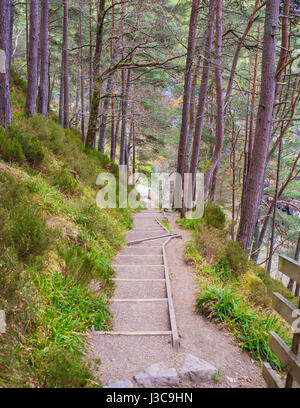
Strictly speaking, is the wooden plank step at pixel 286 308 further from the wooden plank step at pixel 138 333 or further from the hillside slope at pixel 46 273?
the hillside slope at pixel 46 273

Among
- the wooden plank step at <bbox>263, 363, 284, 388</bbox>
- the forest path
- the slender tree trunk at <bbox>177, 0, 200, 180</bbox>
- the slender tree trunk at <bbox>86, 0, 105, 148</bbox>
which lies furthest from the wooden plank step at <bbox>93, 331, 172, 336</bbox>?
the slender tree trunk at <bbox>86, 0, 105, 148</bbox>

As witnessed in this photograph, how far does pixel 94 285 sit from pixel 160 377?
194 centimetres

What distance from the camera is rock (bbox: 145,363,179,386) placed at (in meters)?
2.82

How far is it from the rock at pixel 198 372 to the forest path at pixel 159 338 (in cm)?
7

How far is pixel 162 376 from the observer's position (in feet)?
9.36

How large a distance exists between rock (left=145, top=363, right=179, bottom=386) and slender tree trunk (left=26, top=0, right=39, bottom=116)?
31.6ft

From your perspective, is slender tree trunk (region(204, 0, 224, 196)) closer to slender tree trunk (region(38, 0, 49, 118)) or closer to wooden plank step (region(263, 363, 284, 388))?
slender tree trunk (region(38, 0, 49, 118))

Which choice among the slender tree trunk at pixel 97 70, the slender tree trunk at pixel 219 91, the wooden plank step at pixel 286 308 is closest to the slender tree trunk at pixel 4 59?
the slender tree trunk at pixel 97 70

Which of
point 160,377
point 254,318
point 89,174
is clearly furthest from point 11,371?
point 89,174

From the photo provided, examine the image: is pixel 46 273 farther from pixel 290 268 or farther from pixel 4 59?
pixel 4 59

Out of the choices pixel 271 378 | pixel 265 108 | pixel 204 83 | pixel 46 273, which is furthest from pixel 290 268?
pixel 204 83

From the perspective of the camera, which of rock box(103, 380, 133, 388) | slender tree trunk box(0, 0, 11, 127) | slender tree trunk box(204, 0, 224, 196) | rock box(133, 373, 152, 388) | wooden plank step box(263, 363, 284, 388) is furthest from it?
slender tree trunk box(204, 0, 224, 196)

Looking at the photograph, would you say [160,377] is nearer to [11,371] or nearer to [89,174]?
[11,371]

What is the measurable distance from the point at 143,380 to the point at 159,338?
86 centimetres
